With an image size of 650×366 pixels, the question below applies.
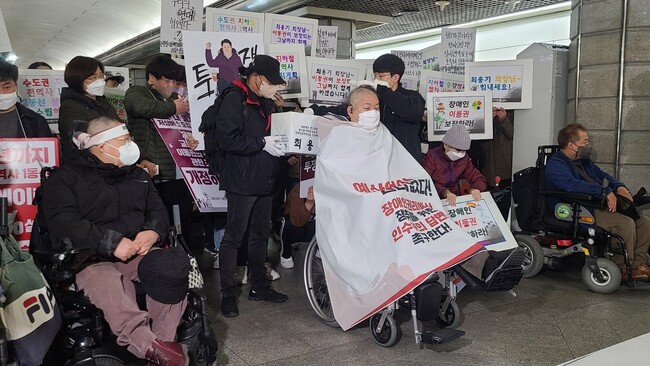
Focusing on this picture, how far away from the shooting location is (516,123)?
18.4ft

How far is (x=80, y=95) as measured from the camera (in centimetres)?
330

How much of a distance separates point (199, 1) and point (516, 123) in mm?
3129

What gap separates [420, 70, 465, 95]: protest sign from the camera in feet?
17.0

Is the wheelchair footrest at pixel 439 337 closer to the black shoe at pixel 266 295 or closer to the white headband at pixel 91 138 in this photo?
the black shoe at pixel 266 295

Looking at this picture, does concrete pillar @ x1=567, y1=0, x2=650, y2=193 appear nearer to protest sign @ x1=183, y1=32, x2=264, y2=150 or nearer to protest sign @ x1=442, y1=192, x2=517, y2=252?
protest sign @ x1=442, y1=192, x2=517, y2=252

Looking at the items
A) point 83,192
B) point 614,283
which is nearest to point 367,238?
point 83,192

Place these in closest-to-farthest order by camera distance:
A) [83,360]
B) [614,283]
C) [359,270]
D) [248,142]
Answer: [83,360], [359,270], [248,142], [614,283]

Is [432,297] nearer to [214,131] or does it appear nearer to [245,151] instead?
[245,151]

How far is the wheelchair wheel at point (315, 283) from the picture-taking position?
3463 mm

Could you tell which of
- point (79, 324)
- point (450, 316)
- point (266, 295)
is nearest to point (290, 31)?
point (266, 295)

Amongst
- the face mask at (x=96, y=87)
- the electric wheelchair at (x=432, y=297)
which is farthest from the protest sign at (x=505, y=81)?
the face mask at (x=96, y=87)

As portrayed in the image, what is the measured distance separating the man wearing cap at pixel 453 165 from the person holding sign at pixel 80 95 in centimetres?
202

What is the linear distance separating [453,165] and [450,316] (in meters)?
1.06

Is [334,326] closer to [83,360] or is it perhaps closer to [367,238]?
[367,238]
